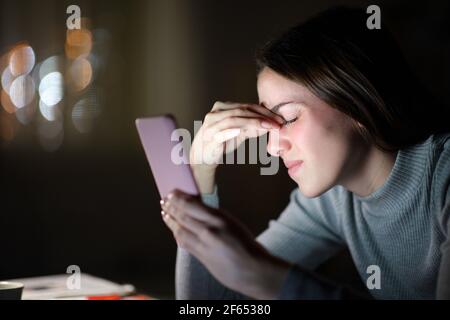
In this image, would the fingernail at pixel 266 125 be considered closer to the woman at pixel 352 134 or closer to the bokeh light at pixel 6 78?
the woman at pixel 352 134

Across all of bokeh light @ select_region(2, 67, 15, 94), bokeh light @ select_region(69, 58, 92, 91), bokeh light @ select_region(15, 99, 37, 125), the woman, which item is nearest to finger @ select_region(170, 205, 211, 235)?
the woman

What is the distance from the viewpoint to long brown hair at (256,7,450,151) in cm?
105

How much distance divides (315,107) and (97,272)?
2.47m

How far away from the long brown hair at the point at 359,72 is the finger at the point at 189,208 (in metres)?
0.35

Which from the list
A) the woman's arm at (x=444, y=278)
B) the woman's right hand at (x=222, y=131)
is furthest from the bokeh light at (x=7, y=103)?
the woman's arm at (x=444, y=278)

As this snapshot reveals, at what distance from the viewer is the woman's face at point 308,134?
3.40ft

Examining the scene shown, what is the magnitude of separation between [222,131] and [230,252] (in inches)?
14.6

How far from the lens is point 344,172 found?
1126mm

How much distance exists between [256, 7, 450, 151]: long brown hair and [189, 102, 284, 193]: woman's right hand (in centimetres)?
9

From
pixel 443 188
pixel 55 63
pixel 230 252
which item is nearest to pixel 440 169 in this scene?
pixel 443 188

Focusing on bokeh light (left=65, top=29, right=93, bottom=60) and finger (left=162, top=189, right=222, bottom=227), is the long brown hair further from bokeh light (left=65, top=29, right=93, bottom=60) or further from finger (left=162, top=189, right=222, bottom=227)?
bokeh light (left=65, top=29, right=93, bottom=60)
